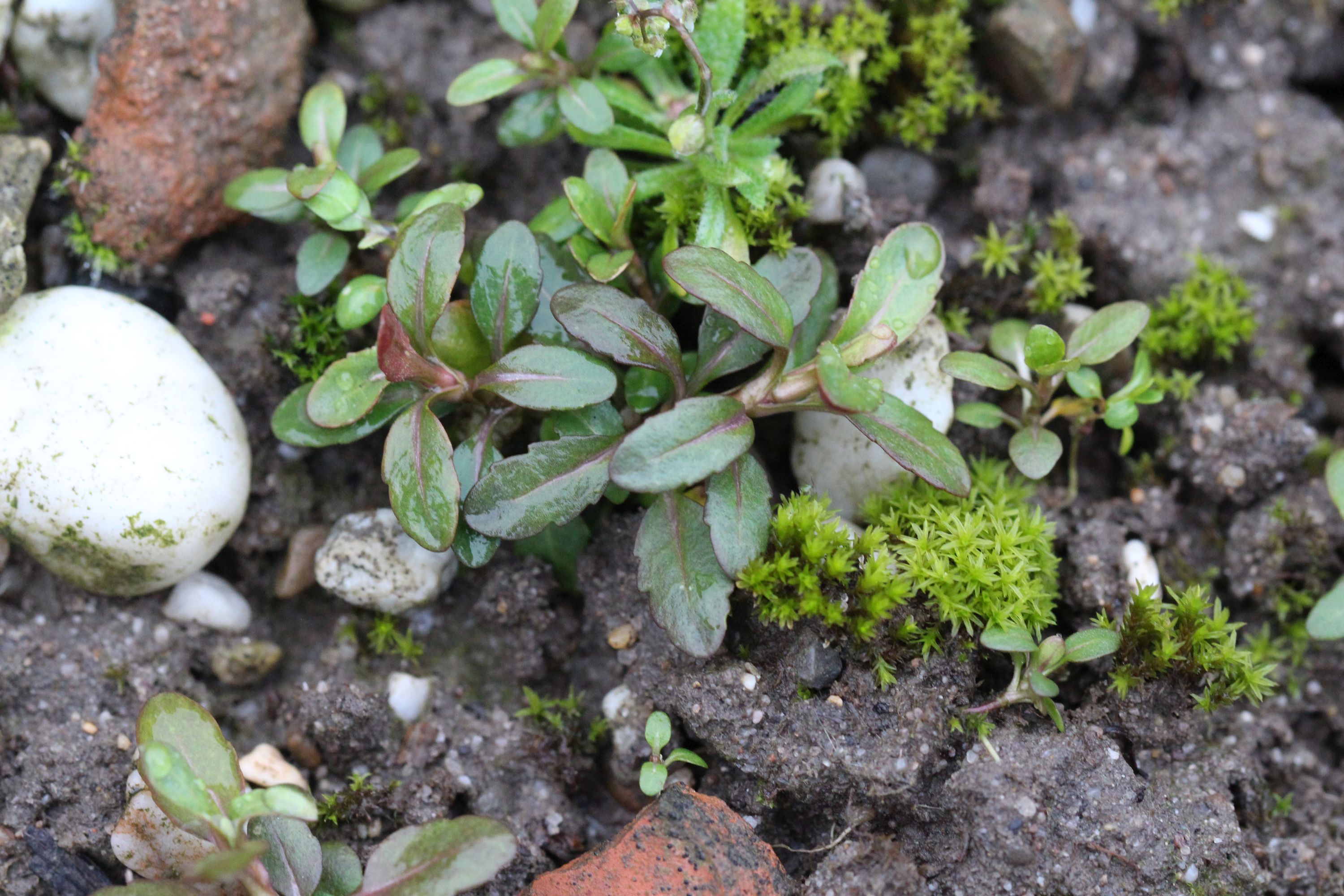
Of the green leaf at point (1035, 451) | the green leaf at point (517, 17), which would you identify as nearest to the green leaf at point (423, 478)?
the green leaf at point (517, 17)

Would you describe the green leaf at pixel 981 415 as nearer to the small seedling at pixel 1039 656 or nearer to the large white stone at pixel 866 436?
the large white stone at pixel 866 436

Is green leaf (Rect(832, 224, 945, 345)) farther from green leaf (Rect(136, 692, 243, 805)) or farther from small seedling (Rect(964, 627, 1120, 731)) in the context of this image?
green leaf (Rect(136, 692, 243, 805))

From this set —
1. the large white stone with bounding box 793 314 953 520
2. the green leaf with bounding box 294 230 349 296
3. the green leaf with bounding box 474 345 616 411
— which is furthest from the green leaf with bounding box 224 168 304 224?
the large white stone with bounding box 793 314 953 520

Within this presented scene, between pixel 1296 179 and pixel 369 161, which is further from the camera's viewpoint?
pixel 1296 179

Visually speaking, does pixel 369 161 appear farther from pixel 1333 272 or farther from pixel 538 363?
pixel 1333 272

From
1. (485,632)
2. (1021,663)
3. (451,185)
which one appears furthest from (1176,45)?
(485,632)

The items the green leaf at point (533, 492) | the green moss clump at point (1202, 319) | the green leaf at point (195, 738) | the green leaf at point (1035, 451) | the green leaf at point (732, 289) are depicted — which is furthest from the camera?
the green moss clump at point (1202, 319)

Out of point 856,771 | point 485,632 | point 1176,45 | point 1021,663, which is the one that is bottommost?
point 485,632

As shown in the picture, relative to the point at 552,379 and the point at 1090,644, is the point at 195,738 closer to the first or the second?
the point at 552,379
